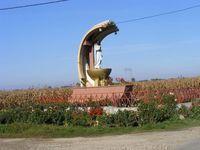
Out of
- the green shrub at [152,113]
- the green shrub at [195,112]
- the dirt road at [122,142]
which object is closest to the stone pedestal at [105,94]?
the green shrub at [195,112]

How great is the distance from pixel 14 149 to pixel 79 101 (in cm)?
1710

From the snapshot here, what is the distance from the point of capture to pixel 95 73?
34.1 meters

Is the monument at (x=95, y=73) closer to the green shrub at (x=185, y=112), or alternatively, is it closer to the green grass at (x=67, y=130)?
the green shrub at (x=185, y=112)

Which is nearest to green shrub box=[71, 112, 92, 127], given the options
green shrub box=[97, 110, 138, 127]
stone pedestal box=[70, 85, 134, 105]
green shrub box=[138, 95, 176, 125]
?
green shrub box=[97, 110, 138, 127]

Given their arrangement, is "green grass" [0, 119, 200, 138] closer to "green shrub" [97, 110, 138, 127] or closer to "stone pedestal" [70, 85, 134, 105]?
"green shrub" [97, 110, 138, 127]

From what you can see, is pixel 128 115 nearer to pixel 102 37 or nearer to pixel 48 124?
pixel 48 124

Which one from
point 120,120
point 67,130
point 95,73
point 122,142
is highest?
point 95,73

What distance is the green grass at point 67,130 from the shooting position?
18.7 metres

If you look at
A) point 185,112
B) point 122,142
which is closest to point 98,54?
point 185,112

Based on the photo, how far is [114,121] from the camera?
20.6 meters

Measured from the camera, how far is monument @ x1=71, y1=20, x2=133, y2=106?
1266 inches

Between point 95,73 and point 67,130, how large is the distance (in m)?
14.8

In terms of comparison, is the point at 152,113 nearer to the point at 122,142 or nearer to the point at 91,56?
the point at 122,142

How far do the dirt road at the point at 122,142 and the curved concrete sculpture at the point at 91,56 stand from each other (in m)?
15.9
